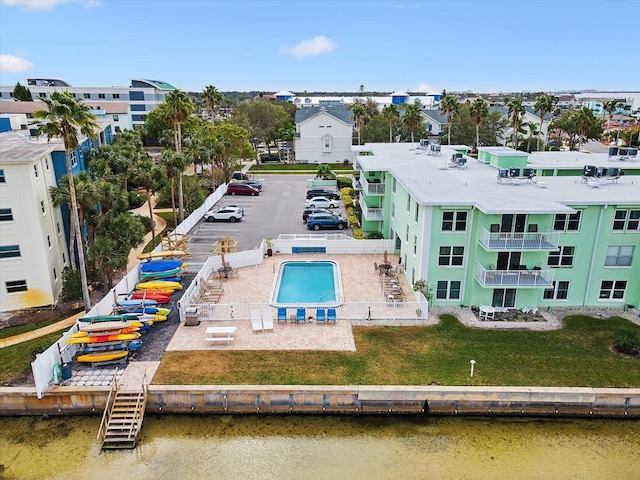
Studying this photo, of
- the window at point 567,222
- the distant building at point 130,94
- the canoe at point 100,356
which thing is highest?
the distant building at point 130,94

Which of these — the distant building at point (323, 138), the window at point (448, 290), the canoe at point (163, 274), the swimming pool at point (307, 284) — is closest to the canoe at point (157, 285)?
the canoe at point (163, 274)

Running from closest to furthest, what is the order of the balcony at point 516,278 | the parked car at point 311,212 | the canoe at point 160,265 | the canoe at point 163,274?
the balcony at point 516,278 → the canoe at point 163,274 → the canoe at point 160,265 → the parked car at point 311,212

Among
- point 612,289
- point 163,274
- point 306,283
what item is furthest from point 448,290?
point 163,274

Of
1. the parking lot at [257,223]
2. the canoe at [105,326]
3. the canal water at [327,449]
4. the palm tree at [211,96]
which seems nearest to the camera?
the canal water at [327,449]

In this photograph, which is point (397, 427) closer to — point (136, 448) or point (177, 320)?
point (136, 448)

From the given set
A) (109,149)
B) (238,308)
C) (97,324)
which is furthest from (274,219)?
(97,324)

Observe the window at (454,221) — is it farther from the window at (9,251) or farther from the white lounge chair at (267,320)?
the window at (9,251)

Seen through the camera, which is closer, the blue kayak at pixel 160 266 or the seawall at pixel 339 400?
the seawall at pixel 339 400
